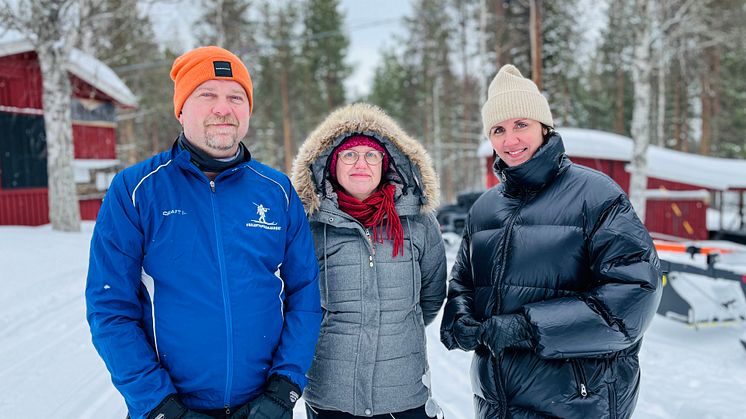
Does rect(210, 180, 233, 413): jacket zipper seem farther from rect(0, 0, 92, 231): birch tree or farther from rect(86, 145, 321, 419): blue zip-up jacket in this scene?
rect(0, 0, 92, 231): birch tree

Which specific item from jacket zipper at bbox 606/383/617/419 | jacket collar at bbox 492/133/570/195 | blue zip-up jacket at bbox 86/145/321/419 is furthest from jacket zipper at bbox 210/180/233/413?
jacket zipper at bbox 606/383/617/419

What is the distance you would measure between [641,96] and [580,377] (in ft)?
35.3

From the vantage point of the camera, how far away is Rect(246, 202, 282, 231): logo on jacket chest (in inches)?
77.7

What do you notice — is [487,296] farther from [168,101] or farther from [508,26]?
[168,101]

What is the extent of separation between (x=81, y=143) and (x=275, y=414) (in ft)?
49.9

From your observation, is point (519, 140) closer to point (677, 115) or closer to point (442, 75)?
point (442, 75)

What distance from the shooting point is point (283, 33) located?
95.0ft

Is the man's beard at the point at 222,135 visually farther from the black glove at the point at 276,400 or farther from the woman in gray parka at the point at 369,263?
the black glove at the point at 276,400

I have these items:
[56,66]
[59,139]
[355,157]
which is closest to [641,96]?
[355,157]

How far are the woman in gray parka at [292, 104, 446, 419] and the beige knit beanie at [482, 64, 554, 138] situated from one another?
18.7 inches

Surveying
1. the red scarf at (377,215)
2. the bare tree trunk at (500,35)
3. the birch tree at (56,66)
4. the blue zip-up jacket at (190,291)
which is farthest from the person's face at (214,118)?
the bare tree trunk at (500,35)

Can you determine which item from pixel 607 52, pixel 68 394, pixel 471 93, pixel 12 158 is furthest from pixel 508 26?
pixel 68 394

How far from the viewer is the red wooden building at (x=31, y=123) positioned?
1167 centimetres

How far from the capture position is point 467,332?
2152 mm
